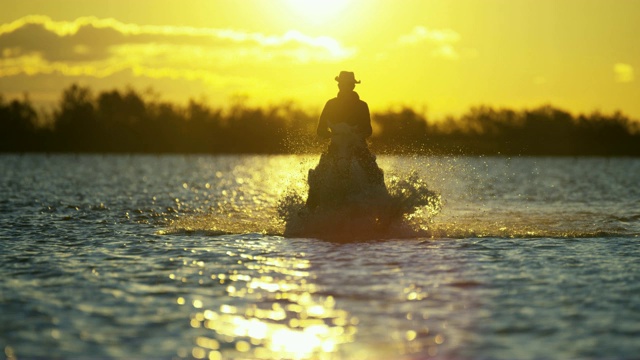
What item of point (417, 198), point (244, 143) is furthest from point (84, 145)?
point (417, 198)

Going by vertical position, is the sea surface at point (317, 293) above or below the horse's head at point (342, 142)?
below

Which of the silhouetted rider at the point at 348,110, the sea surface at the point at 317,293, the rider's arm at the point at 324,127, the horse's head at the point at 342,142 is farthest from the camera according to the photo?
the rider's arm at the point at 324,127

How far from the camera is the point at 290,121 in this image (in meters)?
155

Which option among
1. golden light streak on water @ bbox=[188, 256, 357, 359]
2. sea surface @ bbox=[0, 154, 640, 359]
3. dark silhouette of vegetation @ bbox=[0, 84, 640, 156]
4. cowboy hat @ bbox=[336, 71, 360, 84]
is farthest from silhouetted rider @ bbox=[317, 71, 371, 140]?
dark silhouette of vegetation @ bbox=[0, 84, 640, 156]

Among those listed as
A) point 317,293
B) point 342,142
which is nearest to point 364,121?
point 342,142

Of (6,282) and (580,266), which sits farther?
(580,266)

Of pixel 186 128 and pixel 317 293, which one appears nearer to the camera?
pixel 317 293

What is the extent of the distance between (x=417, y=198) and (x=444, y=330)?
10.9 metres

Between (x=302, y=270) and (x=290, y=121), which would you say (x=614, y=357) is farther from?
(x=290, y=121)

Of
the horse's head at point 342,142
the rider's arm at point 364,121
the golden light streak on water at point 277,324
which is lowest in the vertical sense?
the golden light streak on water at point 277,324

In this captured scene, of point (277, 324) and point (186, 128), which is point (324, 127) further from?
point (186, 128)

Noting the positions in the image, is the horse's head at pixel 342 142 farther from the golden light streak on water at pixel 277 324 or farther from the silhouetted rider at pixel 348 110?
the golden light streak on water at pixel 277 324

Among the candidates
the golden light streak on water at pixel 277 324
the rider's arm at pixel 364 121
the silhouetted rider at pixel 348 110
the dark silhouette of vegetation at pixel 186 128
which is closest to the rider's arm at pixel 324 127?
the silhouetted rider at pixel 348 110

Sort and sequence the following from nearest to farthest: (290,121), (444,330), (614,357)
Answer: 1. (614,357)
2. (444,330)
3. (290,121)
